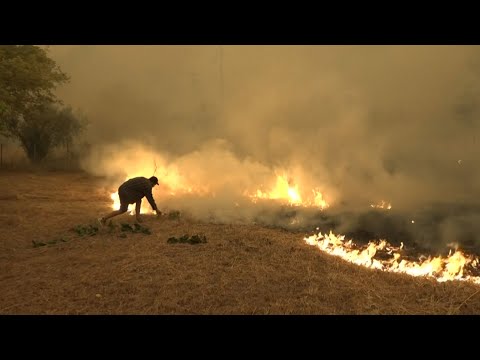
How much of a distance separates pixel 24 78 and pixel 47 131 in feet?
61.4

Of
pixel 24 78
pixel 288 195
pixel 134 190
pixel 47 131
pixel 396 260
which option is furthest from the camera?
pixel 47 131

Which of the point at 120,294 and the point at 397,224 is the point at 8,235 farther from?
the point at 397,224

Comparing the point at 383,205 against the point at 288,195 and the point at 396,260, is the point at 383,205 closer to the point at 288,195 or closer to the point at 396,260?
the point at 288,195

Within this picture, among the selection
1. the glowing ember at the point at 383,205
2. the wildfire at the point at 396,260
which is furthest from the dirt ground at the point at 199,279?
the glowing ember at the point at 383,205

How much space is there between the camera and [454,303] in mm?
5801

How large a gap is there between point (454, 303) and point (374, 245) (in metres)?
3.55

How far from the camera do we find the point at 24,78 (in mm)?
12633

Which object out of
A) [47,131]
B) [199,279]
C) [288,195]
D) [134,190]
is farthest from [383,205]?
[47,131]

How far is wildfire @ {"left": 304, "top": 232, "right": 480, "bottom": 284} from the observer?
737cm

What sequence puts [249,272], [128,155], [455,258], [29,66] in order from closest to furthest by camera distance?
[249,272], [455,258], [29,66], [128,155]

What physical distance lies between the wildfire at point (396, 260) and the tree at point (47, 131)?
26515 mm

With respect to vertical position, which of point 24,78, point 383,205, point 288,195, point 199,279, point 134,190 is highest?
point 24,78

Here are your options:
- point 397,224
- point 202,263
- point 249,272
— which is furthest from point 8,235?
point 397,224

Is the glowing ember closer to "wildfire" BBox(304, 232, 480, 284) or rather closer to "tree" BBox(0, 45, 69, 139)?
"wildfire" BBox(304, 232, 480, 284)
